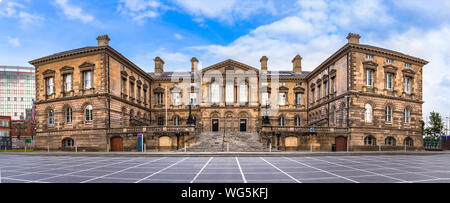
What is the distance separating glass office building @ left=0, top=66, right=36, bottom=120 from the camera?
10344 centimetres

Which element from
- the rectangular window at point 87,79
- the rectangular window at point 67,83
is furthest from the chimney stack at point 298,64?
the rectangular window at point 67,83

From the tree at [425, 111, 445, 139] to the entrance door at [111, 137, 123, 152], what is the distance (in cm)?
4748

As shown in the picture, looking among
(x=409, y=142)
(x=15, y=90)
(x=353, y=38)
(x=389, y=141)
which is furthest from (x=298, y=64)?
(x=15, y=90)

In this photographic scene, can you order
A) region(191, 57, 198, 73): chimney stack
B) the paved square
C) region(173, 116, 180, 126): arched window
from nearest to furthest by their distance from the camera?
1. the paved square
2. region(173, 116, 180, 126): arched window
3. region(191, 57, 198, 73): chimney stack

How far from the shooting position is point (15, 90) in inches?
4119

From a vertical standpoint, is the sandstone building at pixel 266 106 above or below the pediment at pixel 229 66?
below

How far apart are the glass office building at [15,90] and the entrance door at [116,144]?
96.8 m

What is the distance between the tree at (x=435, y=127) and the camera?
41.7 meters

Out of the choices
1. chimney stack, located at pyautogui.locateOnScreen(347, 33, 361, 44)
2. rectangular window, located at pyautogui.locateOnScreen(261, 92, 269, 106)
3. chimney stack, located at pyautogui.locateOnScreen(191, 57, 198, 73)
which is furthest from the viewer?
chimney stack, located at pyautogui.locateOnScreen(191, 57, 198, 73)

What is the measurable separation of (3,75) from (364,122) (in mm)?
127687

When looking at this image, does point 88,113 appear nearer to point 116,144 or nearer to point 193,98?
point 116,144

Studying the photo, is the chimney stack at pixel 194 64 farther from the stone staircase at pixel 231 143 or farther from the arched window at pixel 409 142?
the arched window at pixel 409 142

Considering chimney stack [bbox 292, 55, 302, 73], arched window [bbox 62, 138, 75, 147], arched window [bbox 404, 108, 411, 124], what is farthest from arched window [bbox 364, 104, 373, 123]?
arched window [bbox 62, 138, 75, 147]

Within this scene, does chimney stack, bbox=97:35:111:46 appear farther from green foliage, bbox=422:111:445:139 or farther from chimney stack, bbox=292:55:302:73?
A: green foliage, bbox=422:111:445:139
